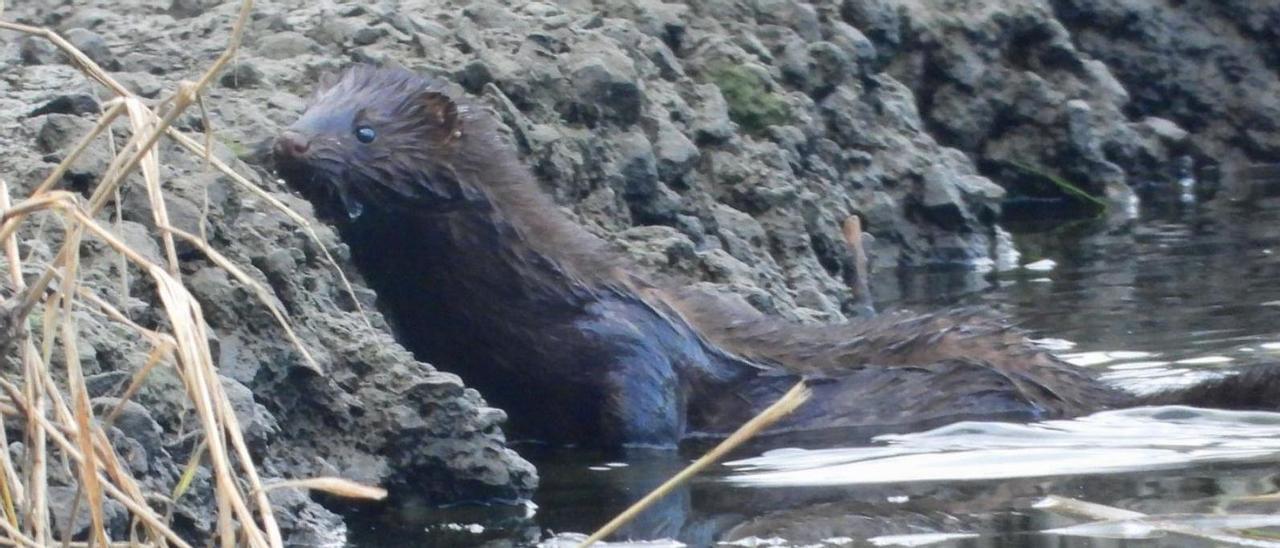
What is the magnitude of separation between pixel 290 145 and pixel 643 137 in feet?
9.06

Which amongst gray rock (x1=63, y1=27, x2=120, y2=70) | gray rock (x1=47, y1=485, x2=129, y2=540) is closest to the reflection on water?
gray rock (x1=47, y1=485, x2=129, y2=540)

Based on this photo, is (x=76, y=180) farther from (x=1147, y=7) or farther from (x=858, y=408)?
(x=1147, y=7)

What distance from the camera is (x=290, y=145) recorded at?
22.3 feet

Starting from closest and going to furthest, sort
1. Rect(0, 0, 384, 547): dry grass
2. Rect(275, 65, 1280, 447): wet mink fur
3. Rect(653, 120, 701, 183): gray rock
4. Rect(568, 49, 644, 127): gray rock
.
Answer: Rect(0, 0, 384, 547): dry grass, Rect(275, 65, 1280, 447): wet mink fur, Rect(568, 49, 644, 127): gray rock, Rect(653, 120, 701, 183): gray rock

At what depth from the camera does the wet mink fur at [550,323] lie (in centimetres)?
716

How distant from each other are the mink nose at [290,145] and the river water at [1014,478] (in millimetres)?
1222

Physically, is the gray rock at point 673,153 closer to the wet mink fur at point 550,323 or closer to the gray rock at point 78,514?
the wet mink fur at point 550,323

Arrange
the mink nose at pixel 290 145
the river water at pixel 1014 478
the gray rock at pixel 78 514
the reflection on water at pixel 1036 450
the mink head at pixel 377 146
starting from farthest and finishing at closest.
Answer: the mink head at pixel 377 146 < the mink nose at pixel 290 145 < the reflection on water at pixel 1036 450 < the river water at pixel 1014 478 < the gray rock at pixel 78 514

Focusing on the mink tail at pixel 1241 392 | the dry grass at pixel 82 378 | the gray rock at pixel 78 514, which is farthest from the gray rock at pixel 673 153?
the dry grass at pixel 82 378

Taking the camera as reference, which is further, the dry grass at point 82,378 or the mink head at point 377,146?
the mink head at point 377,146

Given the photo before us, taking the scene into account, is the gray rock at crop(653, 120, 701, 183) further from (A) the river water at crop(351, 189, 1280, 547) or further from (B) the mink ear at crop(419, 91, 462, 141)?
(B) the mink ear at crop(419, 91, 462, 141)

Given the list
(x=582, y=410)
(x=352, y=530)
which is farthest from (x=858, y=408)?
(x=352, y=530)

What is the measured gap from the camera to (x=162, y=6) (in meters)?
8.99

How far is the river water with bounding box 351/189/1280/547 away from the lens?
206 inches
